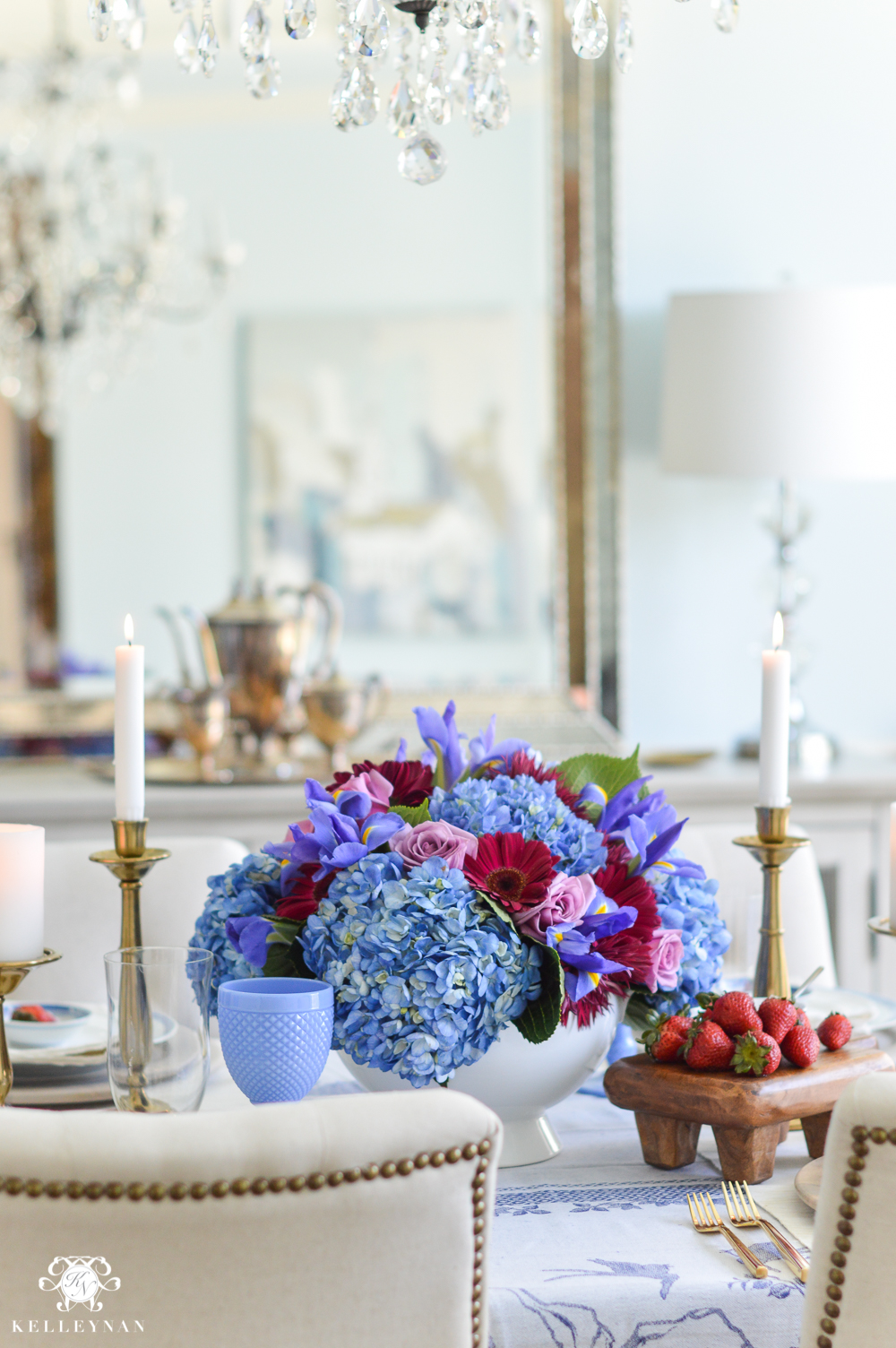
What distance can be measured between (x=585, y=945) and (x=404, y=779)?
0.24 metres

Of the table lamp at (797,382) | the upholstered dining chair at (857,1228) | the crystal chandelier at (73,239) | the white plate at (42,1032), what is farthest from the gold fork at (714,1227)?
the crystal chandelier at (73,239)

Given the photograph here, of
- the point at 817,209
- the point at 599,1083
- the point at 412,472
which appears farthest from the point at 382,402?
the point at 599,1083

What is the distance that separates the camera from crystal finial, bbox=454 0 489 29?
1231 millimetres

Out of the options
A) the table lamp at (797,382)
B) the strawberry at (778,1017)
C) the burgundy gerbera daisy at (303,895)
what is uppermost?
the table lamp at (797,382)

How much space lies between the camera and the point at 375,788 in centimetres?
114

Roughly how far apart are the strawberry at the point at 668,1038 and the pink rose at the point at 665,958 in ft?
0.10

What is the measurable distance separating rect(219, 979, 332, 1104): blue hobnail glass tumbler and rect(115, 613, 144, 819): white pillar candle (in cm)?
20

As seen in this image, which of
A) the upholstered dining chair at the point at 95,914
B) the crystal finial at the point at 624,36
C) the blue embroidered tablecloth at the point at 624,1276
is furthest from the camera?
the upholstered dining chair at the point at 95,914

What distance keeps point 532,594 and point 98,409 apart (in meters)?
0.90

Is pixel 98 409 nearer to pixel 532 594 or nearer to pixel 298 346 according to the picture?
pixel 298 346

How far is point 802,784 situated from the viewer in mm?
2348

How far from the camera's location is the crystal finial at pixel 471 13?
123 centimetres

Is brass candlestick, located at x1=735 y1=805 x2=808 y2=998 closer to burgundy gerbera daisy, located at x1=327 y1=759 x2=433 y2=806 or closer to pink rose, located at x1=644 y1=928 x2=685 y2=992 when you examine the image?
pink rose, located at x1=644 y1=928 x2=685 y2=992

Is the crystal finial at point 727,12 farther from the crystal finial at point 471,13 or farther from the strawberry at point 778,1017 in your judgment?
the strawberry at point 778,1017
